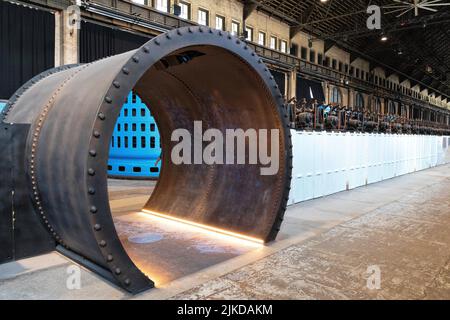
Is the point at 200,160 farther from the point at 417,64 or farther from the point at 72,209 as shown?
the point at 417,64

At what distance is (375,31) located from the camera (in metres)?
25.5

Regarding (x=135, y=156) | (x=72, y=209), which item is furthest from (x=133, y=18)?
(x=72, y=209)

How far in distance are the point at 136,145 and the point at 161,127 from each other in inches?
261

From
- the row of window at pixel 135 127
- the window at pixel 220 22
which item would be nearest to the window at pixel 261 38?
the window at pixel 220 22

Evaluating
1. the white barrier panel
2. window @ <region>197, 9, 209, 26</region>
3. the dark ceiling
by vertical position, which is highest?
the dark ceiling

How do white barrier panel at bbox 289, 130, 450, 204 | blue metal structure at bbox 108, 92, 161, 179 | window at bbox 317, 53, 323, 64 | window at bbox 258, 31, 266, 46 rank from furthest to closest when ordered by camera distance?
window at bbox 317, 53, 323, 64 < window at bbox 258, 31, 266, 46 < blue metal structure at bbox 108, 92, 161, 179 < white barrier panel at bbox 289, 130, 450, 204

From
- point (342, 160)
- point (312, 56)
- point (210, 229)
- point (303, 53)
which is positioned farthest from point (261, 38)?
point (210, 229)

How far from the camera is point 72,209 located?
2.99 meters

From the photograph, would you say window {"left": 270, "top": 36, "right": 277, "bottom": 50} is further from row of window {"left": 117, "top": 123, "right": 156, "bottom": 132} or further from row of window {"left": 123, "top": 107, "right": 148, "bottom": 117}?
row of window {"left": 117, "top": 123, "right": 156, "bottom": 132}

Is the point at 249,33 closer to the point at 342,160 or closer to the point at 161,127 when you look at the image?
the point at 342,160

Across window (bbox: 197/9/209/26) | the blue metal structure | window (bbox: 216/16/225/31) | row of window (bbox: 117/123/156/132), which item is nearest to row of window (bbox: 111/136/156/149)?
the blue metal structure

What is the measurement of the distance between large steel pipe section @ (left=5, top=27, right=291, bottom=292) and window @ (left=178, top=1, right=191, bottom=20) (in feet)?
44.1

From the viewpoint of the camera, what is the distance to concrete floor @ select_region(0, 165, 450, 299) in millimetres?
3176
